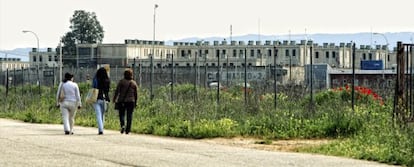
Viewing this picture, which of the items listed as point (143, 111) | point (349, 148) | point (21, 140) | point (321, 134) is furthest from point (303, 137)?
point (143, 111)

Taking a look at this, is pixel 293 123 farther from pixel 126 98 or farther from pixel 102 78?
pixel 102 78

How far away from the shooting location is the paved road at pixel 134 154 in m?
17.4

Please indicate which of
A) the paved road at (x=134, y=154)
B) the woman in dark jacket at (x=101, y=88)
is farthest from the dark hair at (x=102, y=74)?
the paved road at (x=134, y=154)

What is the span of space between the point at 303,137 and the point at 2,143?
6984 mm

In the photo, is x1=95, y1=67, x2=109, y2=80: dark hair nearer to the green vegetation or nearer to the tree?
the green vegetation

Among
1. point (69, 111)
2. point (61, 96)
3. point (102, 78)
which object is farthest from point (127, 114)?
point (61, 96)

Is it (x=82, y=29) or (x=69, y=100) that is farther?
(x=82, y=29)

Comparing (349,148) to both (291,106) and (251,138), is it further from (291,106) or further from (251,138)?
(291,106)

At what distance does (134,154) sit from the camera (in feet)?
62.6

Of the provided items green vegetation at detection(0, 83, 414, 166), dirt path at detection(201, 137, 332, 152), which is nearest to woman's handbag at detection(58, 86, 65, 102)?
green vegetation at detection(0, 83, 414, 166)

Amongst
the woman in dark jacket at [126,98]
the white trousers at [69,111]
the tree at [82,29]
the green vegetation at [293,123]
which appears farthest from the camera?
the tree at [82,29]

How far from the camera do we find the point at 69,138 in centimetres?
2394

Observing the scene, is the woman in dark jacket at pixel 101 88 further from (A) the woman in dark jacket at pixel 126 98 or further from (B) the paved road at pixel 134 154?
(B) the paved road at pixel 134 154

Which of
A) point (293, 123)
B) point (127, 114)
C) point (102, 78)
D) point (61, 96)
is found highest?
point (102, 78)
